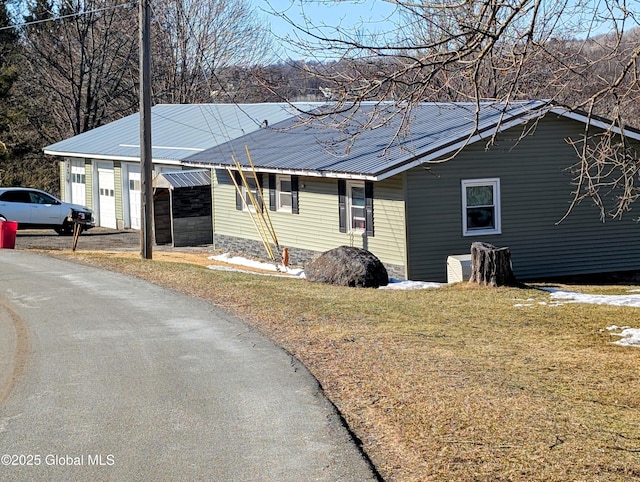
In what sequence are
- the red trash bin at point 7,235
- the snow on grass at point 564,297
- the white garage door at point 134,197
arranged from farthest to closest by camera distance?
1. the white garage door at point 134,197
2. the red trash bin at point 7,235
3. the snow on grass at point 564,297

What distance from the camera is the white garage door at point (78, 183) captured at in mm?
39188

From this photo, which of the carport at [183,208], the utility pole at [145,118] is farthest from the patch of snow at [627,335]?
the carport at [183,208]

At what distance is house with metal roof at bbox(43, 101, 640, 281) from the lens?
843 inches

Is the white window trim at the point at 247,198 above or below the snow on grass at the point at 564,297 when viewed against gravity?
above

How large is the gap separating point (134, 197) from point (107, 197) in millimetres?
2198

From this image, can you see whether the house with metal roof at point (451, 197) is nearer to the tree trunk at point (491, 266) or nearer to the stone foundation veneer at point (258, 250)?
A: the stone foundation veneer at point (258, 250)

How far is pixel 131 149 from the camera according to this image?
116ft

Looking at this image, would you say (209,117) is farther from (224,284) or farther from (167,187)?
(224,284)

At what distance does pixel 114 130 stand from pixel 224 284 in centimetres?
2558

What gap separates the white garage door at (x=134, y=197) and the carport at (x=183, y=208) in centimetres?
390

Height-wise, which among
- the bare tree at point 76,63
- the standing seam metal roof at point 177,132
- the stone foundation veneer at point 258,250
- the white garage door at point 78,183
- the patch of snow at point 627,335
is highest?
the bare tree at point 76,63

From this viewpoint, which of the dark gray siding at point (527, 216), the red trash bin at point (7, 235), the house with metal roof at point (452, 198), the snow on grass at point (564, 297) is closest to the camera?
the snow on grass at point (564, 297)

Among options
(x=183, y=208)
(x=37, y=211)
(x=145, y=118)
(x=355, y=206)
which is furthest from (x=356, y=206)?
(x=37, y=211)

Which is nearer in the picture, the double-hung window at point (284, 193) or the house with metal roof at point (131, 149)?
the double-hung window at point (284, 193)
